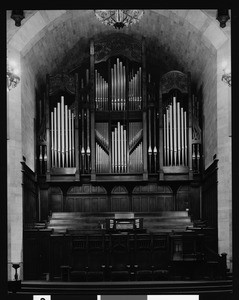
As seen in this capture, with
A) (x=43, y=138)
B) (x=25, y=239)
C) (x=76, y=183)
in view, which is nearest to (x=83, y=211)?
(x=76, y=183)

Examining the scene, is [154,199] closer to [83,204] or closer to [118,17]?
[83,204]

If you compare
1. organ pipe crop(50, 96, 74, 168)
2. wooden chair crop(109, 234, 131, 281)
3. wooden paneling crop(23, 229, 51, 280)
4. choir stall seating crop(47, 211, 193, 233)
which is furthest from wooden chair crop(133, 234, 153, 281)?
organ pipe crop(50, 96, 74, 168)

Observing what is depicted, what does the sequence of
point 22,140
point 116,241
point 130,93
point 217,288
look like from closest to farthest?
point 217,288
point 116,241
point 22,140
point 130,93

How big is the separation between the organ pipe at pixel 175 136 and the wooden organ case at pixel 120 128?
0.10ft

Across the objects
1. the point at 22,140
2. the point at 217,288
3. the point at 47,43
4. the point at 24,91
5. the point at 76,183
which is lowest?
the point at 217,288

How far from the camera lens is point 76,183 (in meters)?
17.4

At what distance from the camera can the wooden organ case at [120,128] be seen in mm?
17234

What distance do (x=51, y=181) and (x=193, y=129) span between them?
4391mm

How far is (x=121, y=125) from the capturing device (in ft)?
57.6

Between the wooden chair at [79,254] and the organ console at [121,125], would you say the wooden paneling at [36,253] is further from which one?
the organ console at [121,125]

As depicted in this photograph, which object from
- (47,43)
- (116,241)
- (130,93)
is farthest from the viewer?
→ (130,93)

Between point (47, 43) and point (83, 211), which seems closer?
point (47, 43)

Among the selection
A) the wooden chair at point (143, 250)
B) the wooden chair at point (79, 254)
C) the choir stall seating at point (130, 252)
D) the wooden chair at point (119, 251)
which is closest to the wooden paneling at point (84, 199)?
the choir stall seating at point (130, 252)

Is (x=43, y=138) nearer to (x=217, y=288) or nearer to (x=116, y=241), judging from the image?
(x=116, y=241)
